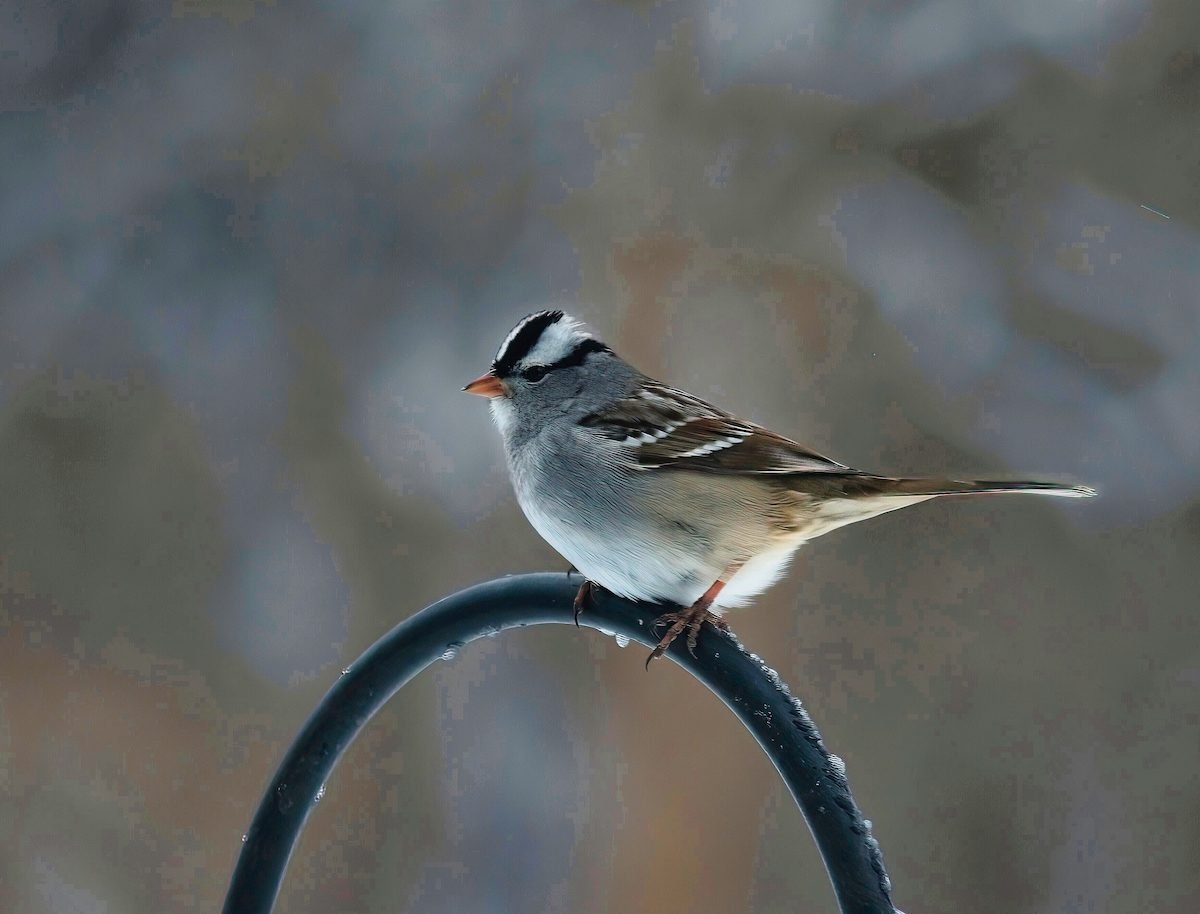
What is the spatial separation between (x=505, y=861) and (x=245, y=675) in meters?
0.94

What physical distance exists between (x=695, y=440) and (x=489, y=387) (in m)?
0.45

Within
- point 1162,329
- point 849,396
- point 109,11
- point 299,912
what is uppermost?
point 109,11

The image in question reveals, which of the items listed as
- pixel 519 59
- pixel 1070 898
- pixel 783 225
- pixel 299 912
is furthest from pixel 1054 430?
pixel 299 912

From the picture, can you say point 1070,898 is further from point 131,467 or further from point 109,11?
point 109,11

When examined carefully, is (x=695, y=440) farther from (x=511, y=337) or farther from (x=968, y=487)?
(x=968, y=487)

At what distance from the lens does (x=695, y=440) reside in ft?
7.66

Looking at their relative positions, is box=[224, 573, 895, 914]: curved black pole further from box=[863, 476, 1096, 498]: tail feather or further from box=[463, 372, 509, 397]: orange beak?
box=[463, 372, 509, 397]: orange beak

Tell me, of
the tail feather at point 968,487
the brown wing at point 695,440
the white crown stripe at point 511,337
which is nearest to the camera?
the tail feather at point 968,487

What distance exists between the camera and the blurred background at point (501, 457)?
3.50 metres

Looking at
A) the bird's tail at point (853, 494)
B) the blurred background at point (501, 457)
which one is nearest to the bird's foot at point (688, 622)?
the bird's tail at point (853, 494)

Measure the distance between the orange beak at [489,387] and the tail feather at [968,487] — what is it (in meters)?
0.78

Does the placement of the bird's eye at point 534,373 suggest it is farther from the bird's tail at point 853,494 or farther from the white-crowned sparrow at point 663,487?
the bird's tail at point 853,494

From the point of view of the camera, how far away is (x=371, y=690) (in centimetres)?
176

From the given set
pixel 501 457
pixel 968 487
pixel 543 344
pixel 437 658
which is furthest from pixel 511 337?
pixel 501 457
